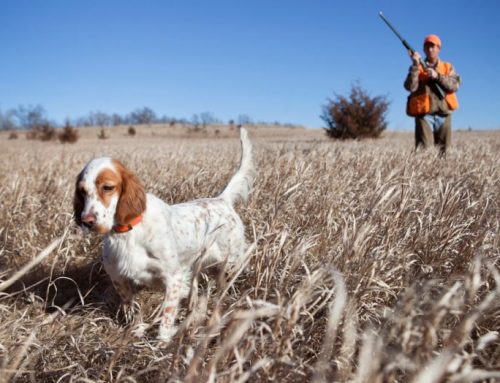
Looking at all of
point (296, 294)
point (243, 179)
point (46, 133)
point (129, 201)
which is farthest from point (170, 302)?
point (46, 133)

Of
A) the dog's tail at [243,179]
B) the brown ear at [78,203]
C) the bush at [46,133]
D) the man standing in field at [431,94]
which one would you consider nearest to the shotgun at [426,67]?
the man standing in field at [431,94]

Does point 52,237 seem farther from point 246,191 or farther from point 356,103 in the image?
point 356,103

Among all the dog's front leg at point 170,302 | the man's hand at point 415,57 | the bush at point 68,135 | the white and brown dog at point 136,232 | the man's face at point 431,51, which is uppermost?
the man's face at point 431,51

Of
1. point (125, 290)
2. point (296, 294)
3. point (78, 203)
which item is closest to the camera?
point (296, 294)

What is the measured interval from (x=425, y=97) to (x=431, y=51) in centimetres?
75

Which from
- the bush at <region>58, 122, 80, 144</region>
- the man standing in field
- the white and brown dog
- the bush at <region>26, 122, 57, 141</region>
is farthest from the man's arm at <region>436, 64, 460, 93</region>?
the bush at <region>26, 122, 57, 141</region>

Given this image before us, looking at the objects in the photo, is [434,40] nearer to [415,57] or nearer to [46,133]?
[415,57]

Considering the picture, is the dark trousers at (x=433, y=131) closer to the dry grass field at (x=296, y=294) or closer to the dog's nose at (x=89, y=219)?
the dry grass field at (x=296, y=294)

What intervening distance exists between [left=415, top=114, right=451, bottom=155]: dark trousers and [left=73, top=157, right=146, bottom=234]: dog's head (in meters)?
5.77

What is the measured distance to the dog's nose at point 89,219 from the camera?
1982mm

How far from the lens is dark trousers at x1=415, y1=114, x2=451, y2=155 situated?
21.9 ft

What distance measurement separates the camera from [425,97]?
654cm

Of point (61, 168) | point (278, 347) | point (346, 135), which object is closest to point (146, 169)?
point (61, 168)

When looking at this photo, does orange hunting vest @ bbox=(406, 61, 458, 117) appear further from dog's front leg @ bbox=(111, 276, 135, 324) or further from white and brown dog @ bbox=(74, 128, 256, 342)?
dog's front leg @ bbox=(111, 276, 135, 324)
